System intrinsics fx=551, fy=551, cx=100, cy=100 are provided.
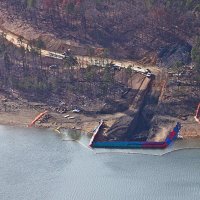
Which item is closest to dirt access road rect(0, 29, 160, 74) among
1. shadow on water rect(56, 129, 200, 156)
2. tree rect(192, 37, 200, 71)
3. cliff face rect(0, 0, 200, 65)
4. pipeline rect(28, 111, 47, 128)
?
cliff face rect(0, 0, 200, 65)

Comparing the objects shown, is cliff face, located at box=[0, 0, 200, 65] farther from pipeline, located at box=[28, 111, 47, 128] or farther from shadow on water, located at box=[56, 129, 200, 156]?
shadow on water, located at box=[56, 129, 200, 156]

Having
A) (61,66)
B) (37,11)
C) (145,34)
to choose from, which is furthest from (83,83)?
(37,11)

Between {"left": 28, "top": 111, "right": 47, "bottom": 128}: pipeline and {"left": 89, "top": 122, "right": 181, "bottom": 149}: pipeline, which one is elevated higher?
{"left": 89, "top": 122, "right": 181, "bottom": 149}: pipeline

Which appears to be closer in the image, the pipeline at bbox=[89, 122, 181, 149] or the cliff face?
the pipeline at bbox=[89, 122, 181, 149]

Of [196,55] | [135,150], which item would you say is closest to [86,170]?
[135,150]

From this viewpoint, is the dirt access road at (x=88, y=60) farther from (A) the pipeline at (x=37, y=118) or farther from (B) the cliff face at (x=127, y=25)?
(A) the pipeline at (x=37, y=118)

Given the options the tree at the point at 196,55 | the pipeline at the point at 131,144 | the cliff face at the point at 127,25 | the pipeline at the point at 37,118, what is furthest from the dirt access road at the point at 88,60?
the pipeline at the point at 131,144
